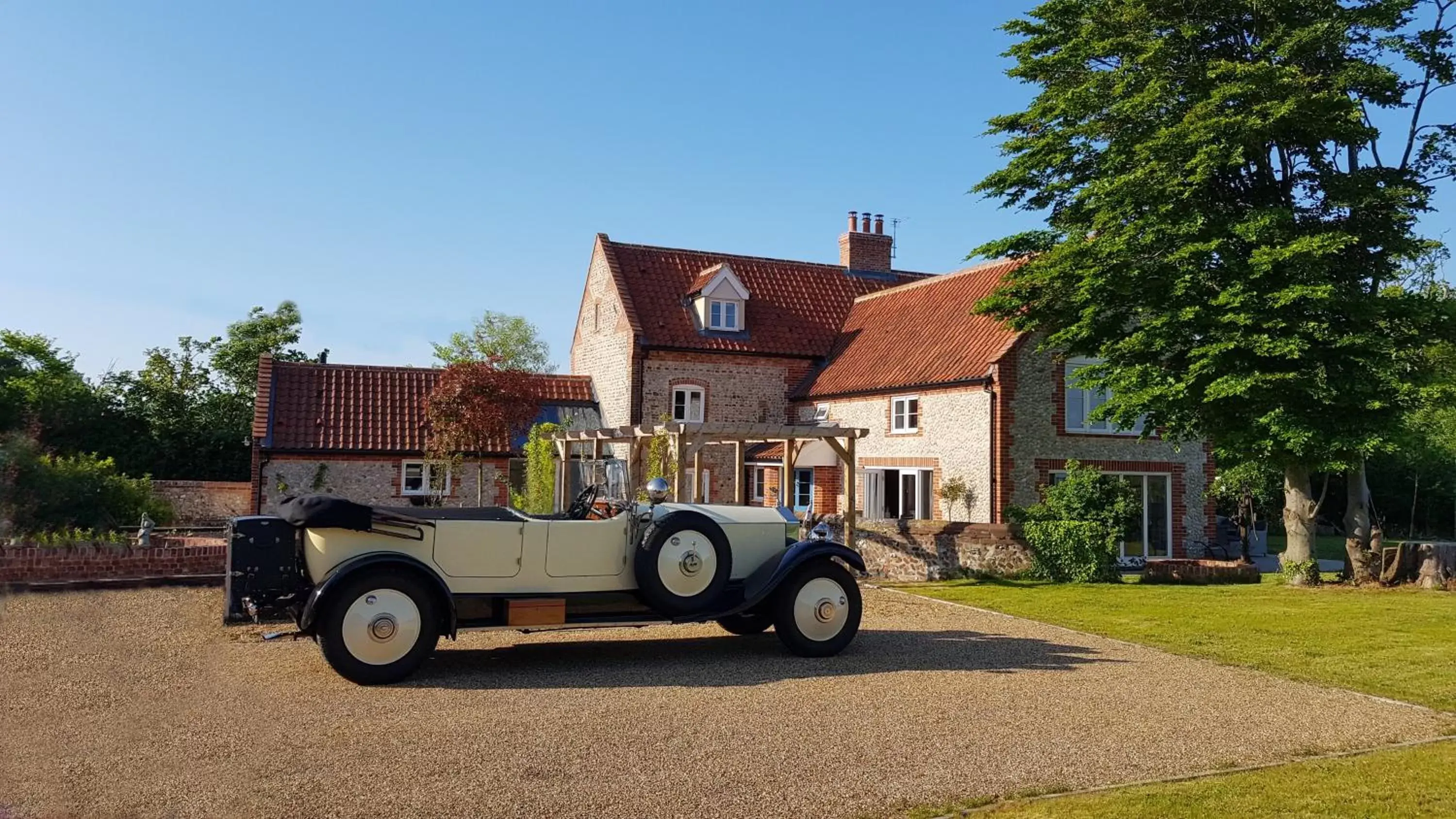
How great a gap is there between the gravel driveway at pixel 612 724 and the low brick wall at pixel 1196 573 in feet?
25.7

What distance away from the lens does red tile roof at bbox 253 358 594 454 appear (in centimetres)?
2467

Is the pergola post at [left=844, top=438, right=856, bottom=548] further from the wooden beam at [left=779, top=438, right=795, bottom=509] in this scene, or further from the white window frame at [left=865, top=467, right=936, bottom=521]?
the white window frame at [left=865, top=467, right=936, bottom=521]

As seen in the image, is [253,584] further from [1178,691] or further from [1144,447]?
[1144,447]

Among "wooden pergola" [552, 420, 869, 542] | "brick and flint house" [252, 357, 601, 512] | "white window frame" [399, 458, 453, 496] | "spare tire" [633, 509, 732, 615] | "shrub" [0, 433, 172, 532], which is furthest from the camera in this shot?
"white window frame" [399, 458, 453, 496]

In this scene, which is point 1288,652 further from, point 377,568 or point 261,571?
point 261,571

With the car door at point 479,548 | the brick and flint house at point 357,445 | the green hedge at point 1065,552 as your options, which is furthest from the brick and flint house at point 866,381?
the car door at point 479,548

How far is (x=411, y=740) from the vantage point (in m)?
6.78

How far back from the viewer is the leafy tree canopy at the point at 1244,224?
16.7 metres

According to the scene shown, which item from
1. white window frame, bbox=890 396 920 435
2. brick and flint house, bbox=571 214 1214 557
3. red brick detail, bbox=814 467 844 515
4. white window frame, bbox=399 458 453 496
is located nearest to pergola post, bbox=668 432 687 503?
brick and flint house, bbox=571 214 1214 557

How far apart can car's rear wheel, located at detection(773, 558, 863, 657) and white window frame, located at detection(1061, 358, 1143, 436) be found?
12.4 meters

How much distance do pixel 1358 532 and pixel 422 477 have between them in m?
19.6

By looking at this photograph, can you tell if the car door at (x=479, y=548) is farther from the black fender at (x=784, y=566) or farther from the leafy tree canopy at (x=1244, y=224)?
the leafy tree canopy at (x=1244, y=224)

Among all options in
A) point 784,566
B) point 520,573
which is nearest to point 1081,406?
point 784,566

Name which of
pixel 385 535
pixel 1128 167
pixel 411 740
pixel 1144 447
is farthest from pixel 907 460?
pixel 411 740
